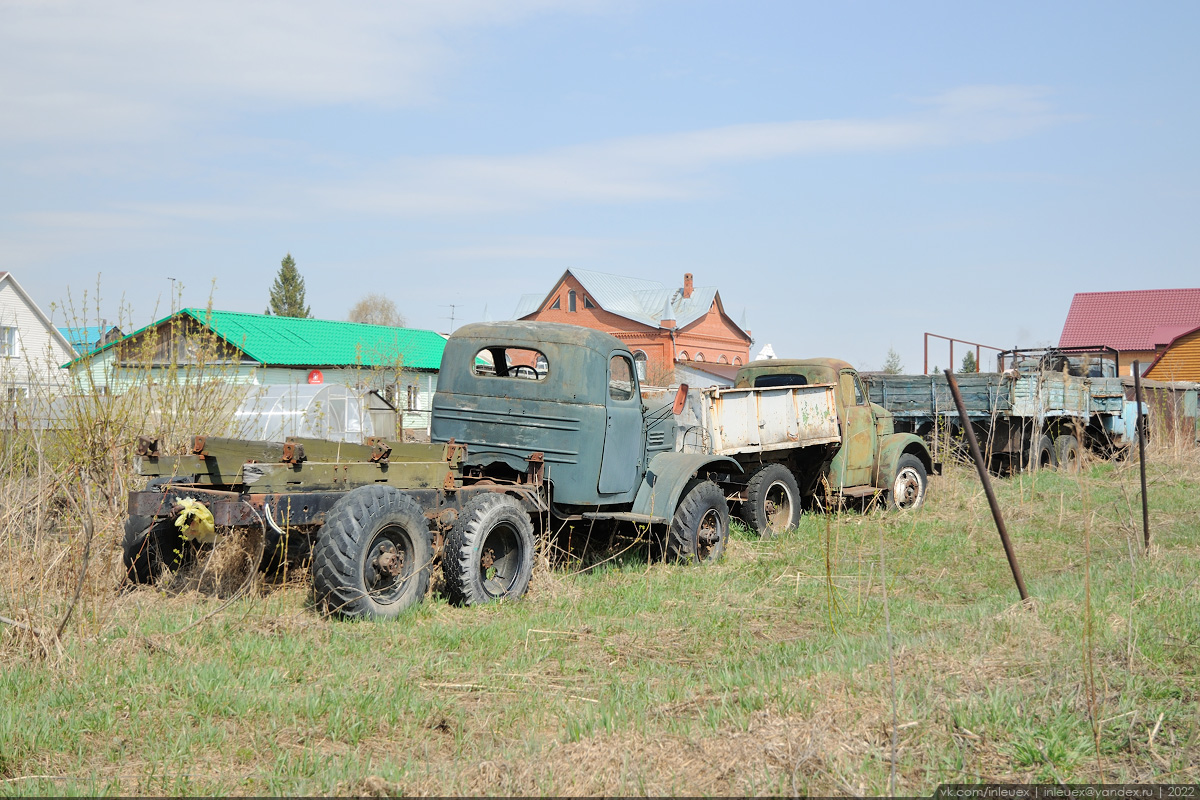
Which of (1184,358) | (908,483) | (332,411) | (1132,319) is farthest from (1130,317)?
(332,411)

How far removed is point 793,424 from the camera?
1095 centimetres

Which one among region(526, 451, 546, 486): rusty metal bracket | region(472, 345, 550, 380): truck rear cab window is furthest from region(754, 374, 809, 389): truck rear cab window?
region(526, 451, 546, 486): rusty metal bracket

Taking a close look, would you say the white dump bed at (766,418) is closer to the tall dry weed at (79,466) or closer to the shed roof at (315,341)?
the tall dry weed at (79,466)

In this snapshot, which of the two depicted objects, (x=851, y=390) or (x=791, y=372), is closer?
(x=851, y=390)

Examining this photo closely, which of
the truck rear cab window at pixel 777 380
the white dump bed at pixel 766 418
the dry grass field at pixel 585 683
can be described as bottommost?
the dry grass field at pixel 585 683

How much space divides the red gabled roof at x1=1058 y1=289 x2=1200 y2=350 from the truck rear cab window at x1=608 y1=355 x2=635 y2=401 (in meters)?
46.1

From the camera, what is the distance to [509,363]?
855cm

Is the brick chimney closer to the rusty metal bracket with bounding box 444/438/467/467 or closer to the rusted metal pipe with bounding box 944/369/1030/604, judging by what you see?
the rusty metal bracket with bounding box 444/438/467/467

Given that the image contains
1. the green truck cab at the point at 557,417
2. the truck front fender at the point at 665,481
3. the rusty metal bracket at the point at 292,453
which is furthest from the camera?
the truck front fender at the point at 665,481

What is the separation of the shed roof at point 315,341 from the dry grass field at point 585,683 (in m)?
28.2

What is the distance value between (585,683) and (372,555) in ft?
6.51

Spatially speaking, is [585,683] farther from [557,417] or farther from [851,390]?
[851,390]

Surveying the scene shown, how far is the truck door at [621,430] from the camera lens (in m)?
8.04

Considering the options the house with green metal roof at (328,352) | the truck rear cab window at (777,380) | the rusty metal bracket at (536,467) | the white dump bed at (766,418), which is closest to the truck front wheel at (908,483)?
the white dump bed at (766,418)
